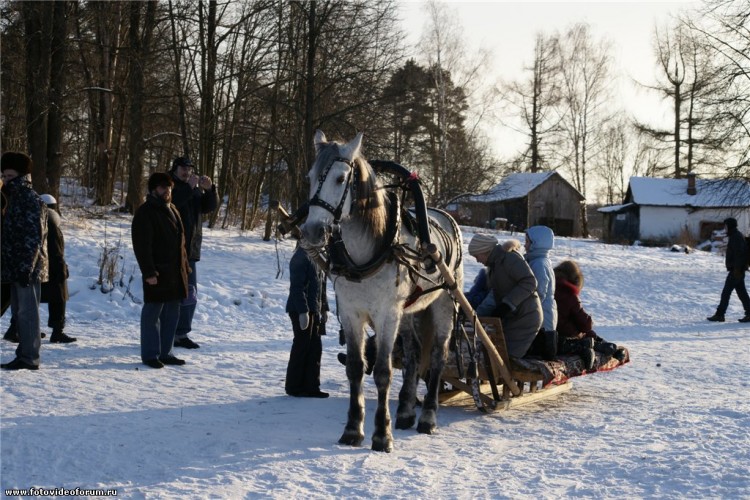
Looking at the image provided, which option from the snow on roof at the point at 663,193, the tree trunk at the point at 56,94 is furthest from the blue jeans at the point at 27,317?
the snow on roof at the point at 663,193

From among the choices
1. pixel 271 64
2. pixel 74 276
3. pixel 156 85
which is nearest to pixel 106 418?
pixel 74 276

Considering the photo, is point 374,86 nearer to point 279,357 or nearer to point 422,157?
point 422,157

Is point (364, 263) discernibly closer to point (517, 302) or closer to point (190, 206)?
point (517, 302)

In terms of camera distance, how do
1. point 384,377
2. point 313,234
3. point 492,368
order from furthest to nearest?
point 492,368 → point 384,377 → point 313,234

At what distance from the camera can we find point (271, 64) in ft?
62.8

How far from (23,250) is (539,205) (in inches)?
1784

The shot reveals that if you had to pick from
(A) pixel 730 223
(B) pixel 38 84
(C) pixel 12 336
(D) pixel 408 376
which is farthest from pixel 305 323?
(A) pixel 730 223

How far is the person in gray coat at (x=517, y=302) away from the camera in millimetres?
6758

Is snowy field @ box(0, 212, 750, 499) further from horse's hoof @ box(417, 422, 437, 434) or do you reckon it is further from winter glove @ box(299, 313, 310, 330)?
winter glove @ box(299, 313, 310, 330)

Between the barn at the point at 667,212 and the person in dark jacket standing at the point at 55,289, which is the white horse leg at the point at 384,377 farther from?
the barn at the point at 667,212

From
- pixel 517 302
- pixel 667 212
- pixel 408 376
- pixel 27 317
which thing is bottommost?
pixel 408 376

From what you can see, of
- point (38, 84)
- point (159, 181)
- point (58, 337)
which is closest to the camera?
point (159, 181)

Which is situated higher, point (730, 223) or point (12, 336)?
point (730, 223)

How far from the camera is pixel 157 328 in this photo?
7.95 m
